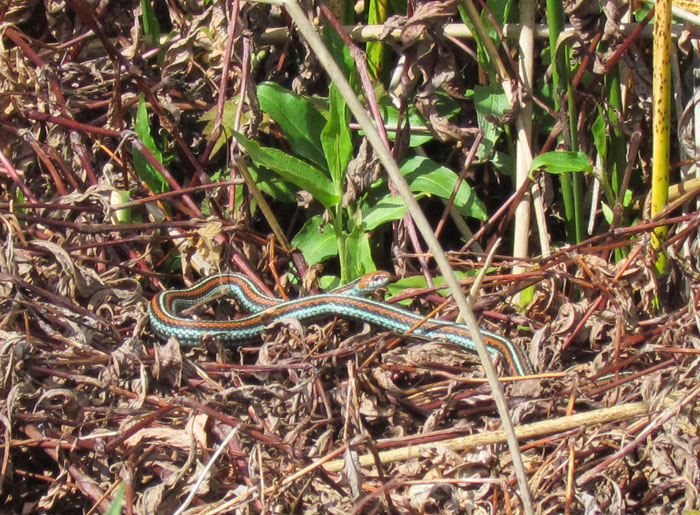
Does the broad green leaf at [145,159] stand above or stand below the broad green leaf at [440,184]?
above

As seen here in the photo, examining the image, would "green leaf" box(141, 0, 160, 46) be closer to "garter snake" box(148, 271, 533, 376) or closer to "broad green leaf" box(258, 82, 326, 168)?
"broad green leaf" box(258, 82, 326, 168)

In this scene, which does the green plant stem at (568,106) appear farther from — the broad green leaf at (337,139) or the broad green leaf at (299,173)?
the broad green leaf at (299,173)

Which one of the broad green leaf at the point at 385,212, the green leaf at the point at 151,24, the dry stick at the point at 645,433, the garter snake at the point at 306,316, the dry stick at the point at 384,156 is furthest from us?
the green leaf at the point at 151,24

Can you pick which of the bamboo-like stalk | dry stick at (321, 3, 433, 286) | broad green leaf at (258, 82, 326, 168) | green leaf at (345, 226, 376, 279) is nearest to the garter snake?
green leaf at (345, 226, 376, 279)

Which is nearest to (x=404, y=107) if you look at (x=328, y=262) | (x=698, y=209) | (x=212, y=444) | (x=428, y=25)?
(x=428, y=25)

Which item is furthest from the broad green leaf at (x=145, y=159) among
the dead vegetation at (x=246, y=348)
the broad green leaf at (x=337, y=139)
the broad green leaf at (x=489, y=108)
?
the broad green leaf at (x=489, y=108)

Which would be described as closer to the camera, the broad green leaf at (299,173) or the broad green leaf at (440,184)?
the broad green leaf at (299,173)

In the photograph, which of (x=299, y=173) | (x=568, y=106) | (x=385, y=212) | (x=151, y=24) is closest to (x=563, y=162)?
(x=568, y=106)
